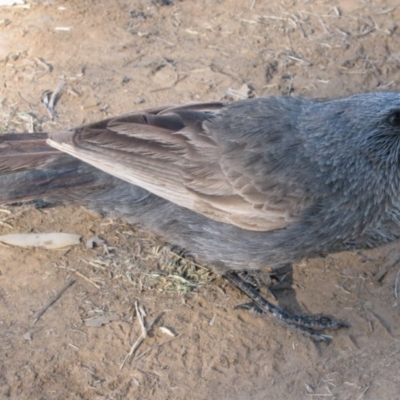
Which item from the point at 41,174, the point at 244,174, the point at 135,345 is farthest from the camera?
the point at 41,174

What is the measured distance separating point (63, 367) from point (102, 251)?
1191 millimetres

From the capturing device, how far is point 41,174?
539cm

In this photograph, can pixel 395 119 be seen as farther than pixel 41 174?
No

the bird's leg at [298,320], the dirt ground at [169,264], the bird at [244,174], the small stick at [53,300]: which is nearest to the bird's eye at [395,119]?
the bird at [244,174]

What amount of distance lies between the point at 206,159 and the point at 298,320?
138 cm

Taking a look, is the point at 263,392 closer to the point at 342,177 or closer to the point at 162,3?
the point at 342,177

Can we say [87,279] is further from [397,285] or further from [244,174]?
[397,285]

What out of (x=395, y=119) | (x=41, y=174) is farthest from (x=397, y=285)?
(x=41, y=174)

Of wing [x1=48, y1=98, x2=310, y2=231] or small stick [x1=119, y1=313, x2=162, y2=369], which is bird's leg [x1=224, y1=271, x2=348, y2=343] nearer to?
wing [x1=48, y1=98, x2=310, y2=231]

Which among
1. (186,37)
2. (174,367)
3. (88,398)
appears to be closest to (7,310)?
(88,398)

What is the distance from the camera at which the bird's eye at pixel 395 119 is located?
520cm

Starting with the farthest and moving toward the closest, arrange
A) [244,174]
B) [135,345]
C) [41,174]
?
[41,174] < [244,174] < [135,345]

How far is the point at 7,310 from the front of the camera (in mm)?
5121

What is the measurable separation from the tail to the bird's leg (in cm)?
143
